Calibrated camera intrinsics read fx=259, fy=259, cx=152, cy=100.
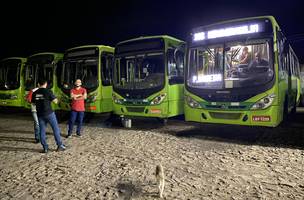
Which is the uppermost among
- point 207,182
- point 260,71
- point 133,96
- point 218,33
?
point 218,33

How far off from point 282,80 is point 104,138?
4939 millimetres

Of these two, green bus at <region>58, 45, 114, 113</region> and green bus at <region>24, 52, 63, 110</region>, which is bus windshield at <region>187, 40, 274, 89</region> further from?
green bus at <region>24, 52, 63, 110</region>

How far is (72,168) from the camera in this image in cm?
480

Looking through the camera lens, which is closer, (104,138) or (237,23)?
(237,23)

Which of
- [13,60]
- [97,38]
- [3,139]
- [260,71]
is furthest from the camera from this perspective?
[97,38]

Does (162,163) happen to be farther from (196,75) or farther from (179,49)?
(179,49)

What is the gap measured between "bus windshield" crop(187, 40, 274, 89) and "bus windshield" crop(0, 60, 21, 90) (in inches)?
354

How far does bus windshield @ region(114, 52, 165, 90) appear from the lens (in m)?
7.95

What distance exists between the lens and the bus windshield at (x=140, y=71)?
313 inches

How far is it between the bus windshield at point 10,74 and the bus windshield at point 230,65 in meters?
9.00

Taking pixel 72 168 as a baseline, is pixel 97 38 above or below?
above

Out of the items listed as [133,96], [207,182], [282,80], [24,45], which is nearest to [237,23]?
[282,80]

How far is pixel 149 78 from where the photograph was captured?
321 inches

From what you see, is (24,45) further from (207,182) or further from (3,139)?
(207,182)
